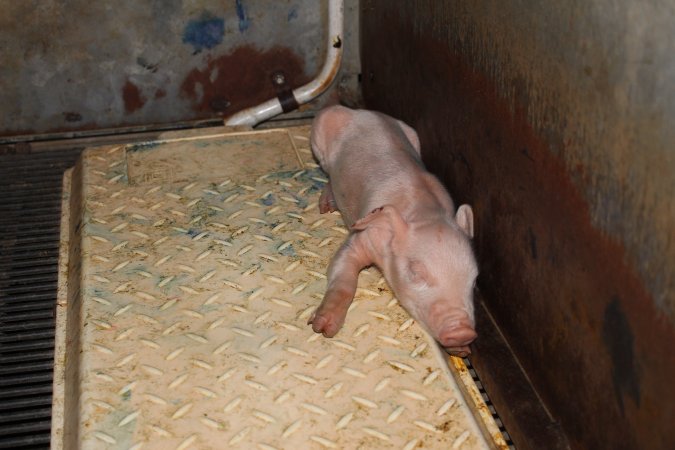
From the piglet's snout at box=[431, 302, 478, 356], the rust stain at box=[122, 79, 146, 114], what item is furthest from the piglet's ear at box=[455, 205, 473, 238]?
the rust stain at box=[122, 79, 146, 114]

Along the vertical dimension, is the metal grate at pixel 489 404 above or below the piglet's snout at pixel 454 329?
below

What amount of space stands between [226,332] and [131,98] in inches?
74.8

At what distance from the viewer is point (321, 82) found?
14.8 feet

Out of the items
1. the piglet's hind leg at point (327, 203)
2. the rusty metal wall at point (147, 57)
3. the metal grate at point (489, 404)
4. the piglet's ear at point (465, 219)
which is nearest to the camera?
the metal grate at point (489, 404)

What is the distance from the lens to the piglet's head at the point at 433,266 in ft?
9.62

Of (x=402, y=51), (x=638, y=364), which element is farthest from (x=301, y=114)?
(x=638, y=364)

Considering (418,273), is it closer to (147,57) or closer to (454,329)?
(454,329)

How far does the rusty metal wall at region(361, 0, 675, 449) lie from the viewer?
1.97m

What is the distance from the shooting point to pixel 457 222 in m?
3.22

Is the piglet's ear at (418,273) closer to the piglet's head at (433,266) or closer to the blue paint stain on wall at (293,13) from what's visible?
the piglet's head at (433,266)

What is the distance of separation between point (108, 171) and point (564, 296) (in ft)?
7.29

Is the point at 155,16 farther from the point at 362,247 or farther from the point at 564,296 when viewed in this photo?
the point at 564,296

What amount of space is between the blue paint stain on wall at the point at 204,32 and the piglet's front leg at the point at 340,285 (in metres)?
1.56

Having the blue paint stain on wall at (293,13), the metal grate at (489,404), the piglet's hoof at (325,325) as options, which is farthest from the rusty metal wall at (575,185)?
the blue paint stain on wall at (293,13)
